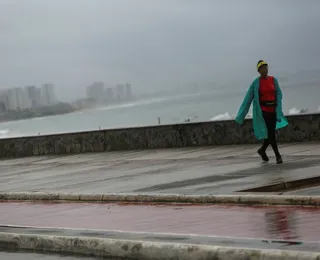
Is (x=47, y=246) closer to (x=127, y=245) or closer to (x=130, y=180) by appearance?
(x=127, y=245)

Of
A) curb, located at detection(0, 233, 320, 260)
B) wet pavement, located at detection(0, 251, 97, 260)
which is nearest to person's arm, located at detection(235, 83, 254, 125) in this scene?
curb, located at detection(0, 233, 320, 260)

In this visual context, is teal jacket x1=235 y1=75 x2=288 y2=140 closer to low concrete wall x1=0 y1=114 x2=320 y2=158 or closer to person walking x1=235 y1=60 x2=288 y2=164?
person walking x1=235 y1=60 x2=288 y2=164

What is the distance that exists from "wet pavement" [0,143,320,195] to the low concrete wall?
676 mm

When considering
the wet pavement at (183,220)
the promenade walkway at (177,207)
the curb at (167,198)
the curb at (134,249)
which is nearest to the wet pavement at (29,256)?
the promenade walkway at (177,207)

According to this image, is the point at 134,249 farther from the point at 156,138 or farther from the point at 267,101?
the point at 156,138

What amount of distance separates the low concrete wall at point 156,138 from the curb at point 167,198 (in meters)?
7.70

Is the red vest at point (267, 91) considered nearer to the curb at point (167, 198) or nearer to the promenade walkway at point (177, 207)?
the promenade walkway at point (177, 207)

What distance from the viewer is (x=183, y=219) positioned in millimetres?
9008

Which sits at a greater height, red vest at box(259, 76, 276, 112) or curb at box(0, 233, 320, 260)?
red vest at box(259, 76, 276, 112)

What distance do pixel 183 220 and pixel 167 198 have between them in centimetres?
163

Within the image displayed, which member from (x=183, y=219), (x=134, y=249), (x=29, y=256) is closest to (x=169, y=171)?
(x=183, y=219)

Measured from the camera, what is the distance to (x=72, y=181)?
14.6m

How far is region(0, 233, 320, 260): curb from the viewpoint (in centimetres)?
653

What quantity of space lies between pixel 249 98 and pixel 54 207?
4645mm
